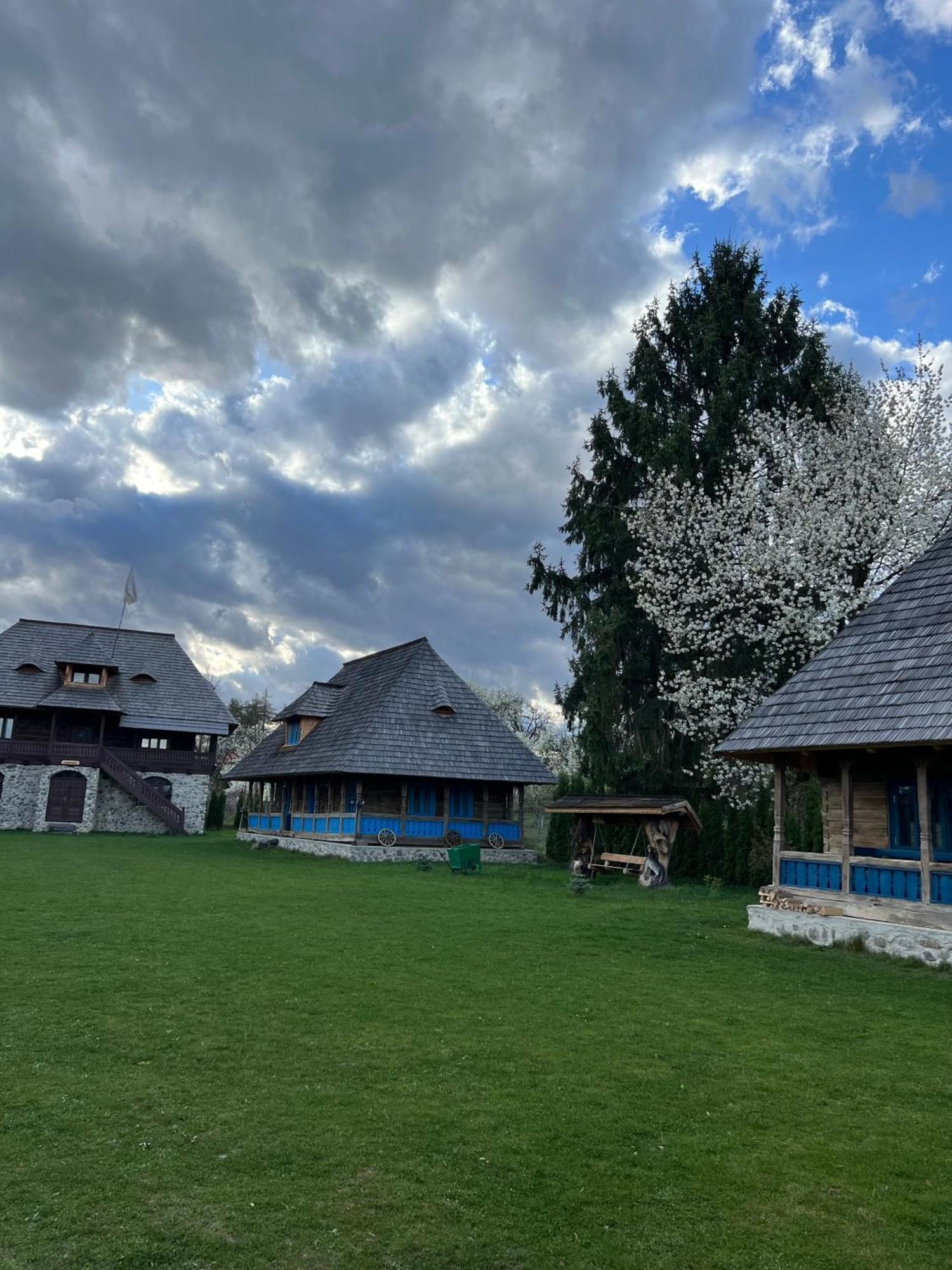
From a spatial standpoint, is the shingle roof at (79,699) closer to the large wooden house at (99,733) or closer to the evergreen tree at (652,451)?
the large wooden house at (99,733)

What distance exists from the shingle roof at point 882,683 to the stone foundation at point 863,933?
2.44 meters

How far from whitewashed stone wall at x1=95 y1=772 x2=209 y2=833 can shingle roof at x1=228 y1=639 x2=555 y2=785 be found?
574 cm

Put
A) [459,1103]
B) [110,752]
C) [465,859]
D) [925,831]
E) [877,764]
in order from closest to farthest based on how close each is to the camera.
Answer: [459,1103], [925,831], [877,764], [465,859], [110,752]

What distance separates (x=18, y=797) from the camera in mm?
33938

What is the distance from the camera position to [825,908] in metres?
12.8

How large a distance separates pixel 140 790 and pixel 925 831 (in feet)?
96.7

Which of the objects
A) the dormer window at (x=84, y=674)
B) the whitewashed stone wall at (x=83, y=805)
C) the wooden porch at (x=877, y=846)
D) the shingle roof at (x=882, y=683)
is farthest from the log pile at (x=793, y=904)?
the dormer window at (x=84, y=674)

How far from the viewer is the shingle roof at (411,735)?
2598cm

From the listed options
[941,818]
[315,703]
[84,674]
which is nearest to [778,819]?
[941,818]

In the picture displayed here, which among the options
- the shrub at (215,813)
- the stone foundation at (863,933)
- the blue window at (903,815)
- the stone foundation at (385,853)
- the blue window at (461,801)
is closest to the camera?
the stone foundation at (863,933)

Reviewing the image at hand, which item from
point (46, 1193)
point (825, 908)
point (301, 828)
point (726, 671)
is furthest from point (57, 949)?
point (301, 828)

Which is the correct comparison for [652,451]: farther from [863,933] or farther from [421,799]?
[863,933]

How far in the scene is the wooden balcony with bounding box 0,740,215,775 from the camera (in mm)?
33938

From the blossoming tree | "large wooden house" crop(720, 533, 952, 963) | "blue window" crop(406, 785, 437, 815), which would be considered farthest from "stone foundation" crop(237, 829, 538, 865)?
"large wooden house" crop(720, 533, 952, 963)
